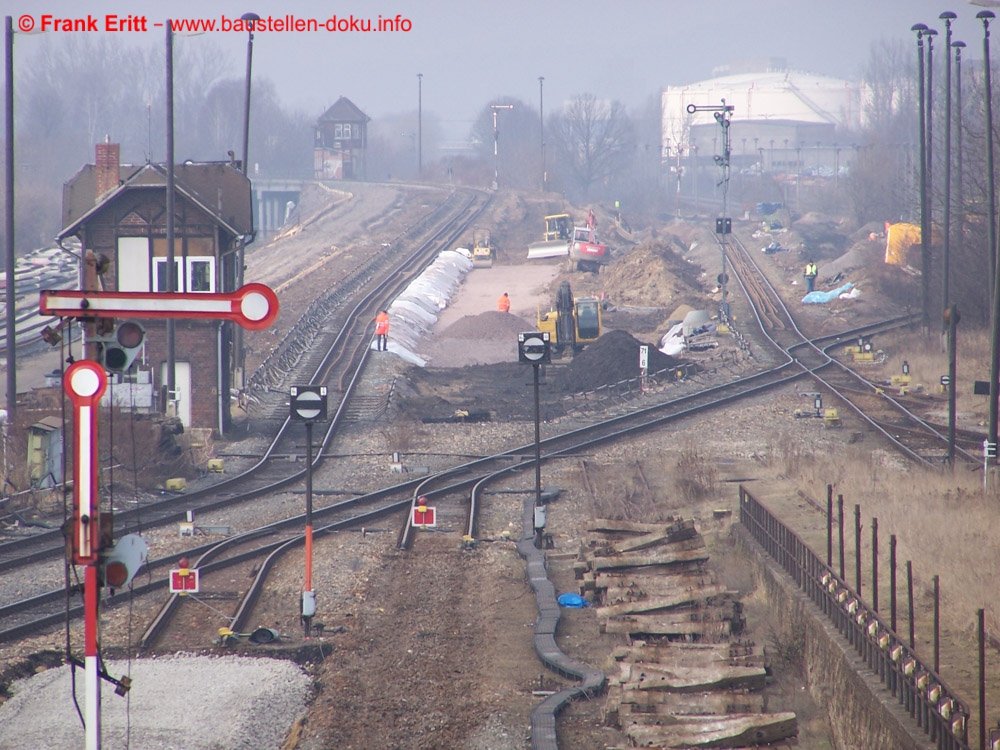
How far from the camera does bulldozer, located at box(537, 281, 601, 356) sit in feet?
117

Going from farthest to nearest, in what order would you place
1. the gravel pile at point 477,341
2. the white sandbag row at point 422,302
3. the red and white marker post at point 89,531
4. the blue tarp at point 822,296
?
the blue tarp at point 822,296 → the gravel pile at point 477,341 → the white sandbag row at point 422,302 → the red and white marker post at point 89,531

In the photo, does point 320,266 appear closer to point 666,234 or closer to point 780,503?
point 666,234

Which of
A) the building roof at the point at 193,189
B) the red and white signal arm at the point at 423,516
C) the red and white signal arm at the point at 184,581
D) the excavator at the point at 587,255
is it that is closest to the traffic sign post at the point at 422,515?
the red and white signal arm at the point at 423,516

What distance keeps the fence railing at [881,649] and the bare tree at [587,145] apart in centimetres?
10491

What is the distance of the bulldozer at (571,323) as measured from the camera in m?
35.8

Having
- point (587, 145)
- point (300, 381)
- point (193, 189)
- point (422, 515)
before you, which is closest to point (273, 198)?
point (587, 145)

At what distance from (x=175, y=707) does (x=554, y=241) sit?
188 ft

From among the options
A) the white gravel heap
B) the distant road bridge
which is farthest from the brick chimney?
the distant road bridge

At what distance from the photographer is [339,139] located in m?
110

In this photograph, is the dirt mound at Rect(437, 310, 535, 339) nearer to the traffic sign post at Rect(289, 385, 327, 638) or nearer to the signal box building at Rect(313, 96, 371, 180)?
the traffic sign post at Rect(289, 385, 327, 638)

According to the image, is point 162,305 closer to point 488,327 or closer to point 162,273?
point 162,273

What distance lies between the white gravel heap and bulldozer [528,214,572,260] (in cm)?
5377

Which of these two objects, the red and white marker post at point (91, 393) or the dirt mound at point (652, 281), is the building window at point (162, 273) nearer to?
the red and white marker post at point (91, 393)

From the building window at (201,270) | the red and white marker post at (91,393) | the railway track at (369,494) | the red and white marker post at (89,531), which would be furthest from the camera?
the building window at (201,270)
